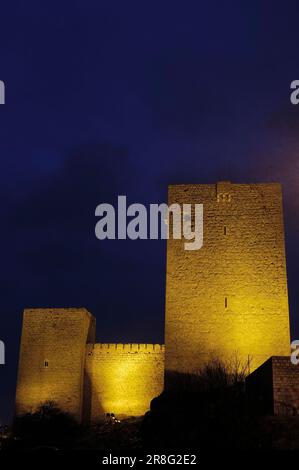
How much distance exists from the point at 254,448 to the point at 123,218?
43.8ft

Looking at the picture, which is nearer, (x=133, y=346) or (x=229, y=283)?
(x=229, y=283)

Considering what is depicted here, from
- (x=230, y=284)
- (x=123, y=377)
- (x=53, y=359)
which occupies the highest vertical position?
Result: (x=230, y=284)

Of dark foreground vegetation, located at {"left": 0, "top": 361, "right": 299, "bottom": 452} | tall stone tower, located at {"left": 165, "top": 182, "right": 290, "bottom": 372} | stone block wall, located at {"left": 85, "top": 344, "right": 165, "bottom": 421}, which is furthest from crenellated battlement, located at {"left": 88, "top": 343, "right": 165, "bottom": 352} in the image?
tall stone tower, located at {"left": 165, "top": 182, "right": 290, "bottom": 372}

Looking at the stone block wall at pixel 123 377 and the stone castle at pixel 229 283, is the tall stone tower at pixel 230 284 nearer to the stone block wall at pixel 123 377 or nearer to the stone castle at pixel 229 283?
the stone castle at pixel 229 283

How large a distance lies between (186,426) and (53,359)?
9.74 m

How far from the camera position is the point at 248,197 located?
22.1 metres

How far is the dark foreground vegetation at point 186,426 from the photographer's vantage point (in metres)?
14.8

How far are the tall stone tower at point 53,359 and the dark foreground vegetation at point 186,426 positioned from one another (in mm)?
607

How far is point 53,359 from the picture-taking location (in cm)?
2577

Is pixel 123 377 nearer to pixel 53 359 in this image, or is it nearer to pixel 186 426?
pixel 53 359

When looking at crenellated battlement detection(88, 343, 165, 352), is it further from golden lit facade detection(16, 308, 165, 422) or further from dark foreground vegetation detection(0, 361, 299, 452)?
dark foreground vegetation detection(0, 361, 299, 452)

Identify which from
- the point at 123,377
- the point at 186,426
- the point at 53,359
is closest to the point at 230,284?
the point at 186,426

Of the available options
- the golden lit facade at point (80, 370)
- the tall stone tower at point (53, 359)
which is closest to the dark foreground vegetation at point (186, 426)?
the tall stone tower at point (53, 359)

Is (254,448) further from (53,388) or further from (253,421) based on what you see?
(53,388)
